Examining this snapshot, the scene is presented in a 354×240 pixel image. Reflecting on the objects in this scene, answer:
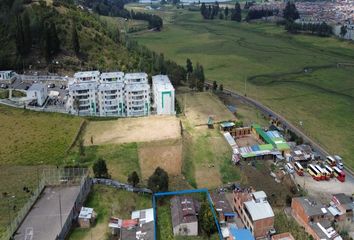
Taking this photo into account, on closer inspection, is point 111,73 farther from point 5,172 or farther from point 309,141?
point 309,141

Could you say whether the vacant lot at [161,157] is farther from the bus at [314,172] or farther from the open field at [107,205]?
the bus at [314,172]

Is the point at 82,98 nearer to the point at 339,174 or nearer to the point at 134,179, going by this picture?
the point at 134,179

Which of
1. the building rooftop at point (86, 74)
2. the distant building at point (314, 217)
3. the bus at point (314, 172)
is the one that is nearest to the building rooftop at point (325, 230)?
the distant building at point (314, 217)

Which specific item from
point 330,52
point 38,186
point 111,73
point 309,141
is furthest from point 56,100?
point 330,52

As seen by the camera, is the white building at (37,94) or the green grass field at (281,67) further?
the green grass field at (281,67)

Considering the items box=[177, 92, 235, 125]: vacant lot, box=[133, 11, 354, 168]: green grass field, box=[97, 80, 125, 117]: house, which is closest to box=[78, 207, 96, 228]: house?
box=[177, 92, 235, 125]: vacant lot

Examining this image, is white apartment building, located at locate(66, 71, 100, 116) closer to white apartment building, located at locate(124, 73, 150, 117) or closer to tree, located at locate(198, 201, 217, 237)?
white apartment building, located at locate(124, 73, 150, 117)

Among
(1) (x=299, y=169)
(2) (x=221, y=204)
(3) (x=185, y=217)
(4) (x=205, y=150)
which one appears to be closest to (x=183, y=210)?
(3) (x=185, y=217)
